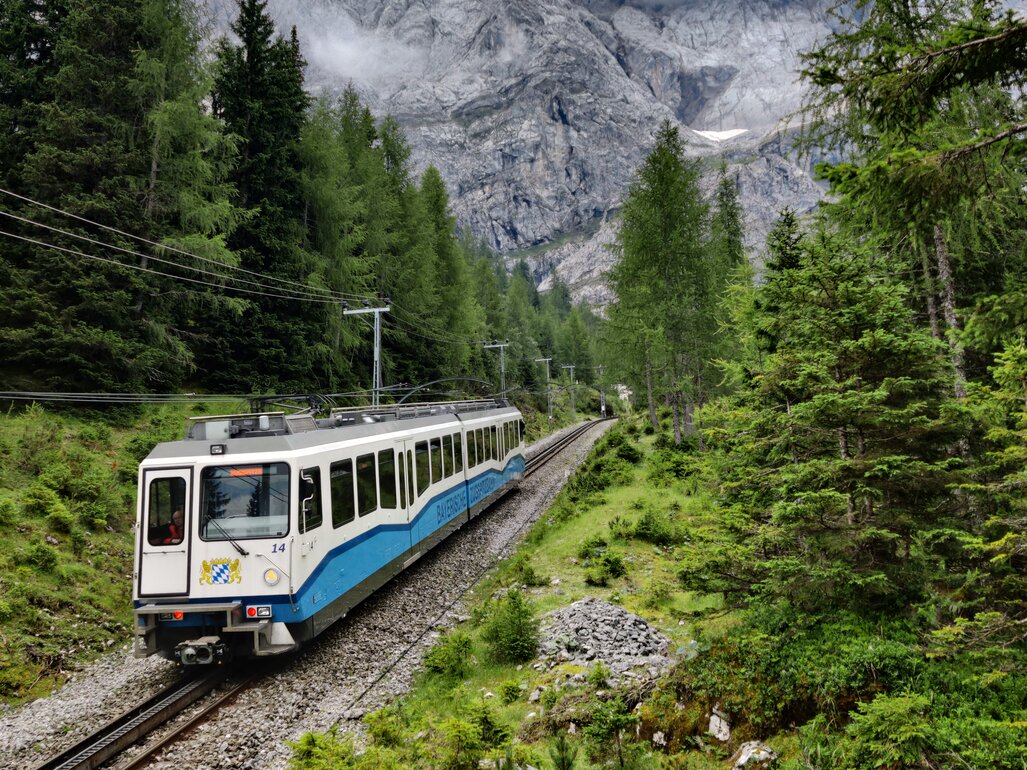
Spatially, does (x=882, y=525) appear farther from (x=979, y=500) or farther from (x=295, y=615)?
(x=295, y=615)

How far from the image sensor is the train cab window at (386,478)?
11438mm

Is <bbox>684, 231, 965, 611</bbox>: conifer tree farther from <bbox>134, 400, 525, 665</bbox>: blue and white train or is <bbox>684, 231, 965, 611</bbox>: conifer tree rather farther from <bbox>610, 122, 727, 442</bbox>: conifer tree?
<bbox>610, 122, 727, 442</bbox>: conifer tree

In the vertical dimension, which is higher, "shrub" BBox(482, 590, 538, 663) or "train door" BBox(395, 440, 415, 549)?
"train door" BBox(395, 440, 415, 549)

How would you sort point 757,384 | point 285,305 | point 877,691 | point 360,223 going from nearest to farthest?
point 877,691 < point 757,384 < point 285,305 < point 360,223

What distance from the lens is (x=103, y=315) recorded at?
15922 mm

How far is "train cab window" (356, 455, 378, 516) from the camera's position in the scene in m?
10.5

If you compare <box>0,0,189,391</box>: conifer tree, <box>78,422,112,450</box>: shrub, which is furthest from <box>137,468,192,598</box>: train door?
<box>0,0,189,391</box>: conifer tree

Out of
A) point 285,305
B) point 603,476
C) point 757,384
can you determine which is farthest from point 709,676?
point 285,305

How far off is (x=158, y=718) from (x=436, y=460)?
27.0 ft

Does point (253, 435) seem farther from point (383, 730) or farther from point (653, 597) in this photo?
point (653, 597)

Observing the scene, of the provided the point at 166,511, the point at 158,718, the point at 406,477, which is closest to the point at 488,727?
the point at 158,718

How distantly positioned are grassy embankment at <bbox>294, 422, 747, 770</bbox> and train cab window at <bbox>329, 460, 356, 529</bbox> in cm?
258

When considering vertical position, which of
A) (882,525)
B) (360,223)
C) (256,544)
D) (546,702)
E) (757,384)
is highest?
(360,223)

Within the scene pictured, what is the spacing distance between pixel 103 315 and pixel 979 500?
19.0m
